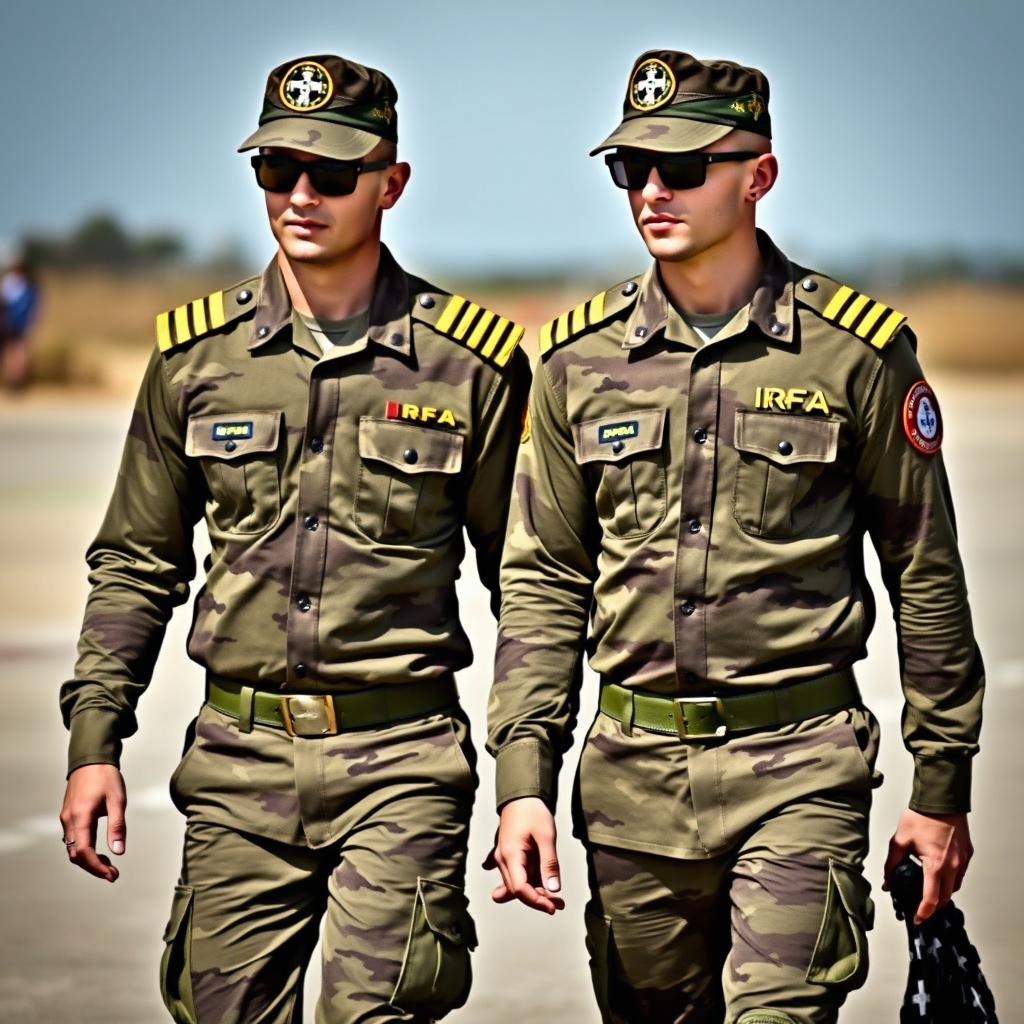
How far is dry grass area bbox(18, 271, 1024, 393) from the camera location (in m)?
67.3

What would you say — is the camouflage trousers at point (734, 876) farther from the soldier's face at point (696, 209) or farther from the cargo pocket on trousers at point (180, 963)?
the soldier's face at point (696, 209)

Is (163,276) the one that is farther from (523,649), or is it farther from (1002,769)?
(523,649)

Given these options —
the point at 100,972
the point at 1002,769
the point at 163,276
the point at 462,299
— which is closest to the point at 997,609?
the point at 1002,769

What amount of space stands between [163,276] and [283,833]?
78.5m

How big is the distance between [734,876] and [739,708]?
0.32m

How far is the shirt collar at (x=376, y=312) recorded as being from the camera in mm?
5605

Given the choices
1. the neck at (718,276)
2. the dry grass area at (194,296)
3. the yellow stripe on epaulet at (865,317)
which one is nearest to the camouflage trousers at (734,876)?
the yellow stripe on epaulet at (865,317)

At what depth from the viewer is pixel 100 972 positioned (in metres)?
8.07

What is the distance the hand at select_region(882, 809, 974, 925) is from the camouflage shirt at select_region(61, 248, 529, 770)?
36.6 inches

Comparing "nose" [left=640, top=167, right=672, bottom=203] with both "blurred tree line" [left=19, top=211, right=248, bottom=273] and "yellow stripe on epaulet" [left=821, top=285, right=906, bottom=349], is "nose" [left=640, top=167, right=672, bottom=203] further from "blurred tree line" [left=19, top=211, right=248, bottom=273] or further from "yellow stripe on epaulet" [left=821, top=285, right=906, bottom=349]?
"blurred tree line" [left=19, top=211, right=248, bottom=273]

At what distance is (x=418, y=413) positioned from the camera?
5562 mm

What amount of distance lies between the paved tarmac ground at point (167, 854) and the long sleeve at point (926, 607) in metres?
2.35

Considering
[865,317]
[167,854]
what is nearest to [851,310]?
[865,317]

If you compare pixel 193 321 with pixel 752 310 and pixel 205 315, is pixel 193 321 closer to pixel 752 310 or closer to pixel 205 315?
pixel 205 315
